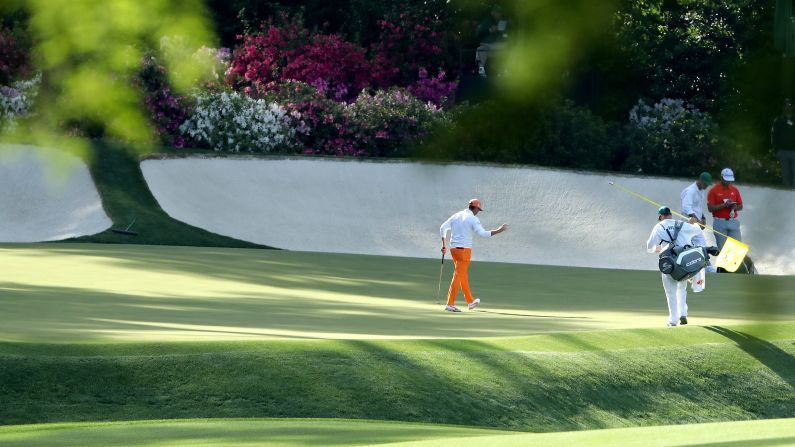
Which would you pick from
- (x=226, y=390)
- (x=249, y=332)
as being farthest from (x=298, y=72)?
(x=226, y=390)

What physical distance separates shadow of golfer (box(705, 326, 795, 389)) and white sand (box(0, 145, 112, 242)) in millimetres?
17355

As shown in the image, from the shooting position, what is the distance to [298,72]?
3956cm

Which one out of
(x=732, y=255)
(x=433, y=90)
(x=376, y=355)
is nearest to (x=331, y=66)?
(x=433, y=90)

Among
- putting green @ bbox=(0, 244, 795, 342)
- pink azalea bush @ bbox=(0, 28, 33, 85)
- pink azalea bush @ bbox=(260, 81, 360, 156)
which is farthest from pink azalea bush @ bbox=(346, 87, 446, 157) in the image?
pink azalea bush @ bbox=(0, 28, 33, 85)

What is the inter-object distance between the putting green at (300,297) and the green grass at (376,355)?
0.06m

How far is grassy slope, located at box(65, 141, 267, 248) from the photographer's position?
3048 centimetres

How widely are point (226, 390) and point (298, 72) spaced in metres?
27.4

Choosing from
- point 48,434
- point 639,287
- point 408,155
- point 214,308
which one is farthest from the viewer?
point 408,155

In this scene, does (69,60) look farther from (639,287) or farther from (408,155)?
(408,155)

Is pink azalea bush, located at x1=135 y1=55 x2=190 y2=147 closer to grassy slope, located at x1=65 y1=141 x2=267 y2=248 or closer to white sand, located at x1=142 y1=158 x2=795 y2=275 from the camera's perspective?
grassy slope, located at x1=65 y1=141 x2=267 y2=248

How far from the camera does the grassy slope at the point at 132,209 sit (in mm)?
30484

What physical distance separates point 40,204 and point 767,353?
20080mm

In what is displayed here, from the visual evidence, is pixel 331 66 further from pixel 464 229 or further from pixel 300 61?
pixel 464 229

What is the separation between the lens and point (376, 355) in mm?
14016
